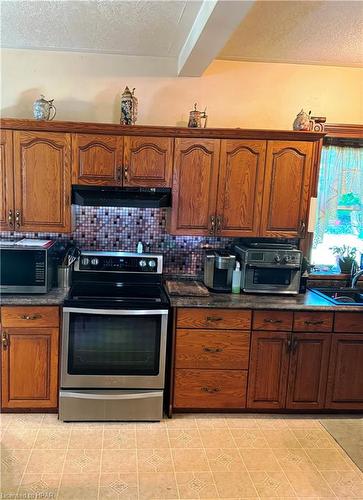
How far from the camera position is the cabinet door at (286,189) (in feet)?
9.78

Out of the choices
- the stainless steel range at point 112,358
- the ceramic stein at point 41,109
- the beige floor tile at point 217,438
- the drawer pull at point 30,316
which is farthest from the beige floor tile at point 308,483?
the ceramic stein at point 41,109

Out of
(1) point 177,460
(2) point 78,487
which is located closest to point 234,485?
(1) point 177,460

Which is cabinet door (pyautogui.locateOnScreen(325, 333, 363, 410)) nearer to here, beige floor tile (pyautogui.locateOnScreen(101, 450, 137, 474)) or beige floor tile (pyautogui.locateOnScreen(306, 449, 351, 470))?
beige floor tile (pyautogui.locateOnScreen(306, 449, 351, 470))

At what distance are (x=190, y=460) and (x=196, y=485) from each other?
20 cm

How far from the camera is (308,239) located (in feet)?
11.2

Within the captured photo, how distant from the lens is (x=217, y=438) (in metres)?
2.64

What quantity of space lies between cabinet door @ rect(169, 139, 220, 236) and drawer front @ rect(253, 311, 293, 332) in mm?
703

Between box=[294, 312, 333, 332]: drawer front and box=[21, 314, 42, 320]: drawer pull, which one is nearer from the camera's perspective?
box=[21, 314, 42, 320]: drawer pull

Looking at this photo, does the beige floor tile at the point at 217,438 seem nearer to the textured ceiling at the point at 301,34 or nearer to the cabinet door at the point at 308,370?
the cabinet door at the point at 308,370

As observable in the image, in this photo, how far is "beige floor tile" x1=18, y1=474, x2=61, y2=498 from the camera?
2083 mm

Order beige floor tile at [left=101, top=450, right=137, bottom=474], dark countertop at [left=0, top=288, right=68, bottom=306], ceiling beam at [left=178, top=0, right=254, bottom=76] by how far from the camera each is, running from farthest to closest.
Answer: dark countertop at [left=0, top=288, right=68, bottom=306], beige floor tile at [left=101, top=450, right=137, bottom=474], ceiling beam at [left=178, top=0, right=254, bottom=76]

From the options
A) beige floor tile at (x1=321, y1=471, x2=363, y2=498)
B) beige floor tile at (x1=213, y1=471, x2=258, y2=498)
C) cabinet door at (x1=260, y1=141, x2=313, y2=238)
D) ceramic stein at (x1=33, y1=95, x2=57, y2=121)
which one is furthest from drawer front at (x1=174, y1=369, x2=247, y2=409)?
ceramic stein at (x1=33, y1=95, x2=57, y2=121)

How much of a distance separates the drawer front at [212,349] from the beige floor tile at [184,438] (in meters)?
0.42

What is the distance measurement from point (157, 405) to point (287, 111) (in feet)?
8.11
